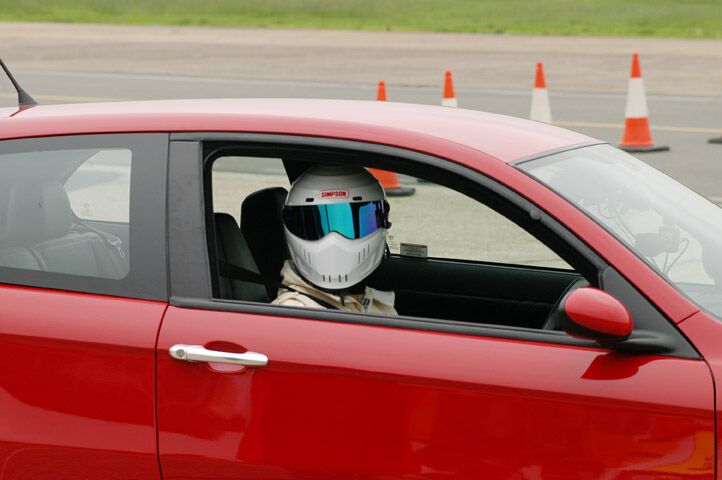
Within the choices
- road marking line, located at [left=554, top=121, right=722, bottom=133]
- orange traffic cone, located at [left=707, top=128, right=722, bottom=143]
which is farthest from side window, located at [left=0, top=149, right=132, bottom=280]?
road marking line, located at [left=554, top=121, right=722, bottom=133]

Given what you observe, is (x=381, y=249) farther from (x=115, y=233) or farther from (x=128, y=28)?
(x=128, y=28)

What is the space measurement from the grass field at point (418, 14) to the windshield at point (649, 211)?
26.3 meters

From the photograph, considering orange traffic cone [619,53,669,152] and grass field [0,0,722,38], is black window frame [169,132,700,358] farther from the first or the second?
grass field [0,0,722,38]

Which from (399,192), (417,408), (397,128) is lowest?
(399,192)

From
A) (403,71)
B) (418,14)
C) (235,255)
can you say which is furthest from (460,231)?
(418,14)

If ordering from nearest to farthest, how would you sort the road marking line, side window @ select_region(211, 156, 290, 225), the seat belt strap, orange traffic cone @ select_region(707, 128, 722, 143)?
the seat belt strap → side window @ select_region(211, 156, 290, 225) → orange traffic cone @ select_region(707, 128, 722, 143) → the road marking line

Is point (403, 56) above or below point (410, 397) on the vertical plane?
below

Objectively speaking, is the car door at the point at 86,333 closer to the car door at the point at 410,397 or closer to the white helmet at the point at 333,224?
the car door at the point at 410,397

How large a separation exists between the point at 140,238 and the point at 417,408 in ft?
2.76

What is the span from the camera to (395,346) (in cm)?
310

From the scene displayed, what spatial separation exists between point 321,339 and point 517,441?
Answer: 0.52 m

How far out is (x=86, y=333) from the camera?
10.7 feet

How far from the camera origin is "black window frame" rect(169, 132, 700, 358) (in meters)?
2.99

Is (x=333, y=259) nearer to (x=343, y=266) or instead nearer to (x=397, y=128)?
(x=343, y=266)
